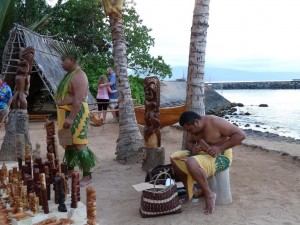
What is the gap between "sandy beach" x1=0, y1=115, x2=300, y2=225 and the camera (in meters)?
4.23

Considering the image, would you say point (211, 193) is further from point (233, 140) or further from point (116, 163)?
point (116, 163)

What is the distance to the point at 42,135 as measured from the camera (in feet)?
35.3

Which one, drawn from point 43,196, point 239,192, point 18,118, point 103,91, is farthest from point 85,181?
point 103,91

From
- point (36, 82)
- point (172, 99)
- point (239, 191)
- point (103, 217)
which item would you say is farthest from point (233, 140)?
point (172, 99)

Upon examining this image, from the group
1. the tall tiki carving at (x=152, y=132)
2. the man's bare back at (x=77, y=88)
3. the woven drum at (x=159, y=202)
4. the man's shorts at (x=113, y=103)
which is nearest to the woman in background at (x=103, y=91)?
the man's shorts at (x=113, y=103)

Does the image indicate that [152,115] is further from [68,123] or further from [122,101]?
[68,123]

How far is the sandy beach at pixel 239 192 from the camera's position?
4234mm

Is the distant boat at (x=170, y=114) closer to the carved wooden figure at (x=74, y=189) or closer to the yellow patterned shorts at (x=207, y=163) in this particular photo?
the yellow patterned shorts at (x=207, y=163)

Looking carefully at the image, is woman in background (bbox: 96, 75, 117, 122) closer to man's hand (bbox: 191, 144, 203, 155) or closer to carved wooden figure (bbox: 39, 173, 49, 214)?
man's hand (bbox: 191, 144, 203, 155)

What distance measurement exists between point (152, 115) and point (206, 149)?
1.88 metres

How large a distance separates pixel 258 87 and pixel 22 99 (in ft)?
272

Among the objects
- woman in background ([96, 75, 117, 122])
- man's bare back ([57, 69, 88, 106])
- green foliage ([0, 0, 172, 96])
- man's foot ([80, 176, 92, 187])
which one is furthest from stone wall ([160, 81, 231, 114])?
man's bare back ([57, 69, 88, 106])

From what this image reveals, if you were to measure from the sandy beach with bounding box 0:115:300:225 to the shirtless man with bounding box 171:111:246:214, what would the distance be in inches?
11.6

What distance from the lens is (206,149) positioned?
444 centimetres
